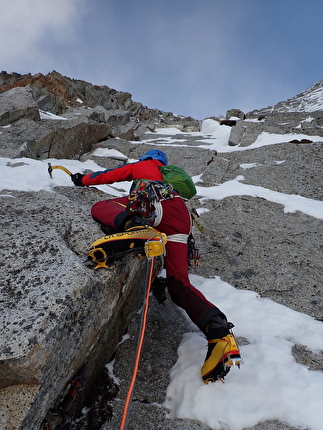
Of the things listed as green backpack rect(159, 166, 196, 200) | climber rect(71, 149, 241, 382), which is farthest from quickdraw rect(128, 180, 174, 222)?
green backpack rect(159, 166, 196, 200)

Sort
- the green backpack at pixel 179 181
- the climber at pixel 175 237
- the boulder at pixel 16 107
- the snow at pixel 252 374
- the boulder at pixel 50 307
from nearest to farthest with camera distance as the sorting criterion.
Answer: the boulder at pixel 50 307, the snow at pixel 252 374, the climber at pixel 175 237, the green backpack at pixel 179 181, the boulder at pixel 16 107

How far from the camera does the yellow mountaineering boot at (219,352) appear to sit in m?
2.73

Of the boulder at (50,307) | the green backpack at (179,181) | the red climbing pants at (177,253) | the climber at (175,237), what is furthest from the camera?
the green backpack at (179,181)

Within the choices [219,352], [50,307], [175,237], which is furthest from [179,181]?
[50,307]

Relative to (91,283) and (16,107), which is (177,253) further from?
(16,107)

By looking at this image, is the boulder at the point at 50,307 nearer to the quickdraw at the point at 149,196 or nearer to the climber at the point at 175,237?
the climber at the point at 175,237

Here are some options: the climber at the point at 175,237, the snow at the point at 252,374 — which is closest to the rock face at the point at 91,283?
the snow at the point at 252,374

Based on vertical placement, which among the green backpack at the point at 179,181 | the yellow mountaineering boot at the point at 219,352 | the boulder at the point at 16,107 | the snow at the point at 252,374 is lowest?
the snow at the point at 252,374

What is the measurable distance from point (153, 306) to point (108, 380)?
4.46 ft

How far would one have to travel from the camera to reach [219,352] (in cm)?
284

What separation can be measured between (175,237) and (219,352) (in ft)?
5.34

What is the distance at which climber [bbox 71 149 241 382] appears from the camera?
9.51ft

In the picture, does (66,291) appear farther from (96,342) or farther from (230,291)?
(230,291)

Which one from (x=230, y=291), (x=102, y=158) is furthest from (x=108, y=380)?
(x=102, y=158)
